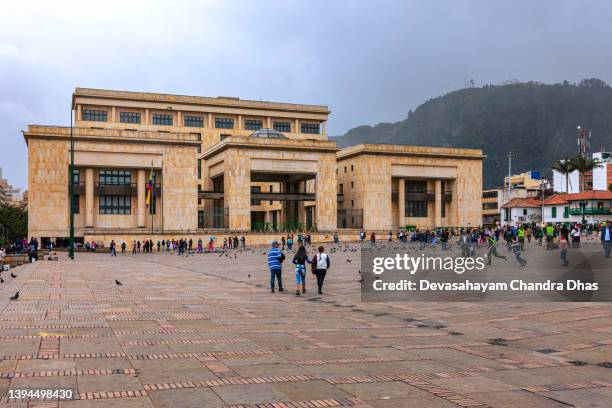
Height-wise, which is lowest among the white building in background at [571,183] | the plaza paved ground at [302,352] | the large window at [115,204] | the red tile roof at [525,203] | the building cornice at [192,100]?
the plaza paved ground at [302,352]

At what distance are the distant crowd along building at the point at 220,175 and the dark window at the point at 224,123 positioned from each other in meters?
0.15

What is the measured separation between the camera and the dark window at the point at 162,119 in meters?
83.8

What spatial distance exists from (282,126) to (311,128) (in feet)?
15.9

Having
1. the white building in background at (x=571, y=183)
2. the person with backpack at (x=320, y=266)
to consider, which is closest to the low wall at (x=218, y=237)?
the person with backpack at (x=320, y=266)

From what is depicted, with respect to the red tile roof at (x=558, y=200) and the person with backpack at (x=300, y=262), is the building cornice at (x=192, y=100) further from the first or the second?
the person with backpack at (x=300, y=262)

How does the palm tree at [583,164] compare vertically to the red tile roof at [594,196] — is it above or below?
above

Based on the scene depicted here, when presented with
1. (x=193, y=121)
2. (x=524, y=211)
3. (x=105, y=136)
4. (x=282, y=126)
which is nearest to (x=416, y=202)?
(x=282, y=126)

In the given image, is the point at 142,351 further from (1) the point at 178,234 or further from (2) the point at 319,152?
(2) the point at 319,152

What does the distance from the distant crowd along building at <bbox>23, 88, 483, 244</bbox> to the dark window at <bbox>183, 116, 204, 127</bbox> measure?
14cm

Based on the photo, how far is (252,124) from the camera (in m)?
89.1

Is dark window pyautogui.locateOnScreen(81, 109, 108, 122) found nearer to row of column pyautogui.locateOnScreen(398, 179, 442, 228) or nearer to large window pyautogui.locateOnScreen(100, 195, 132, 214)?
large window pyautogui.locateOnScreen(100, 195, 132, 214)

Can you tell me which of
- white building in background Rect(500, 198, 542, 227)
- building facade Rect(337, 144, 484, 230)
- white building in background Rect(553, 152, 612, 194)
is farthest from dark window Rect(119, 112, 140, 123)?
white building in background Rect(553, 152, 612, 194)

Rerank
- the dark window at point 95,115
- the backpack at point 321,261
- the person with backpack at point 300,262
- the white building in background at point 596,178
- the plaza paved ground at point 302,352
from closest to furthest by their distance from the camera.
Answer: the plaza paved ground at point 302,352 → the person with backpack at point 300,262 → the backpack at point 321,261 → the dark window at point 95,115 → the white building in background at point 596,178

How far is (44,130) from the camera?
62.3m
